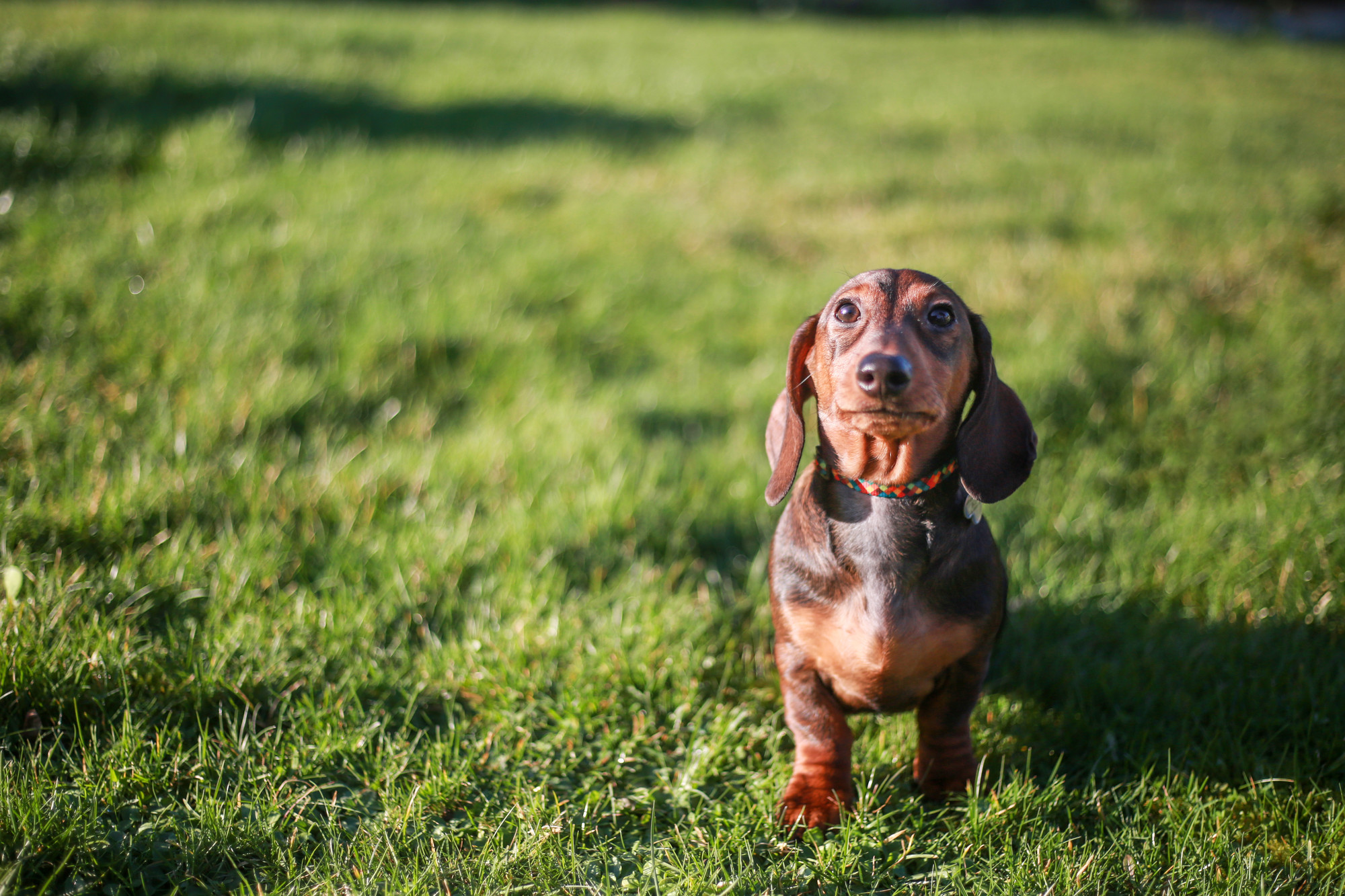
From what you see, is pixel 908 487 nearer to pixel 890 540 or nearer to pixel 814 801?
pixel 890 540

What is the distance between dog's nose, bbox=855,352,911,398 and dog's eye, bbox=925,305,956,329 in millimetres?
243

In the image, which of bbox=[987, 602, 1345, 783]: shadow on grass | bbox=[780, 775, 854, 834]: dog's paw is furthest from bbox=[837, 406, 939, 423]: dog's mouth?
bbox=[987, 602, 1345, 783]: shadow on grass

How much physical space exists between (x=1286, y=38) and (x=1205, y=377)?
22.9 meters

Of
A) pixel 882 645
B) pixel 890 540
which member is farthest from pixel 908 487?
pixel 882 645

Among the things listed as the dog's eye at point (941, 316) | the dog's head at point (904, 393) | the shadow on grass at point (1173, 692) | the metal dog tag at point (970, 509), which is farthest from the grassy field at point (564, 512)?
the dog's eye at point (941, 316)

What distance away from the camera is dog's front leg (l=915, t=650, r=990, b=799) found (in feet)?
6.39

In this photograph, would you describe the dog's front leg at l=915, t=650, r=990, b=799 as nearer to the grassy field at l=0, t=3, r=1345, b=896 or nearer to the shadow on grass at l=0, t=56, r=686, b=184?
the grassy field at l=0, t=3, r=1345, b=896

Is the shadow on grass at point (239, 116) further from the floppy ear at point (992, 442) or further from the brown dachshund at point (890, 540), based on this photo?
the floppy ear at point (992, 442)

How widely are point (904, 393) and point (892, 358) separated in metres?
0.07

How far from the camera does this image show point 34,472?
8.96ft

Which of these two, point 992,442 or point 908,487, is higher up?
point 992,442

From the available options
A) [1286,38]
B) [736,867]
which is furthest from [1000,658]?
[1286,38]

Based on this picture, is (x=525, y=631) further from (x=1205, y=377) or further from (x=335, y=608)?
(x=1205, y=377)

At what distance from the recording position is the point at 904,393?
64.7 inches
